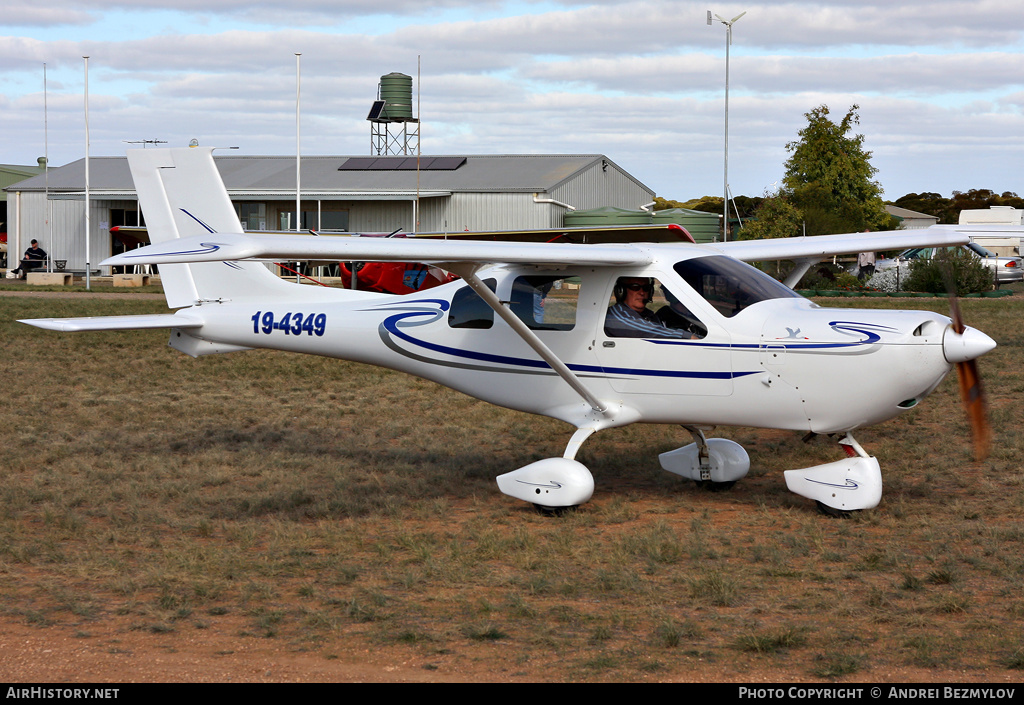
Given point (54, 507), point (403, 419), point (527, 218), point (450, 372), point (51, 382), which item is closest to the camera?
point (54, 507)

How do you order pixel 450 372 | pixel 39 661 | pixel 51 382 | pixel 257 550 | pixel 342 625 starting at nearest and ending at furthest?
pixel 39 661
pixel 342 625
pixel 257 550
pixel 450 372
pixel 51 382

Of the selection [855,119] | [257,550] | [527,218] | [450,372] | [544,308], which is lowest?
[257,550]

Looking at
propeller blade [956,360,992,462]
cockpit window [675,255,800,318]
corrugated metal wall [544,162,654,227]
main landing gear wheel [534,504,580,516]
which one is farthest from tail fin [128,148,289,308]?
corrugated metal wall [544,162,654,227]

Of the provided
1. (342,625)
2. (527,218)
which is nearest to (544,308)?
(342,625)

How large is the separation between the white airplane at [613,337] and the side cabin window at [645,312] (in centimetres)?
1

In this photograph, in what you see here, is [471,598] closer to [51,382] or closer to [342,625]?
[342,625]

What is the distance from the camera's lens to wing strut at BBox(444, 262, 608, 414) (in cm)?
747

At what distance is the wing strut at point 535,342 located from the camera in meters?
7.47

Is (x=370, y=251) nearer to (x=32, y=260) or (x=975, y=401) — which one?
(x=975, y=401)

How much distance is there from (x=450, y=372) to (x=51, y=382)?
820 cm

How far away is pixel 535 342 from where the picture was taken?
305 inches

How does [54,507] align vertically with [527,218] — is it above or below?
below

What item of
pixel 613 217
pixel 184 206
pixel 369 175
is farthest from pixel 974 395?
pixel 369 175
